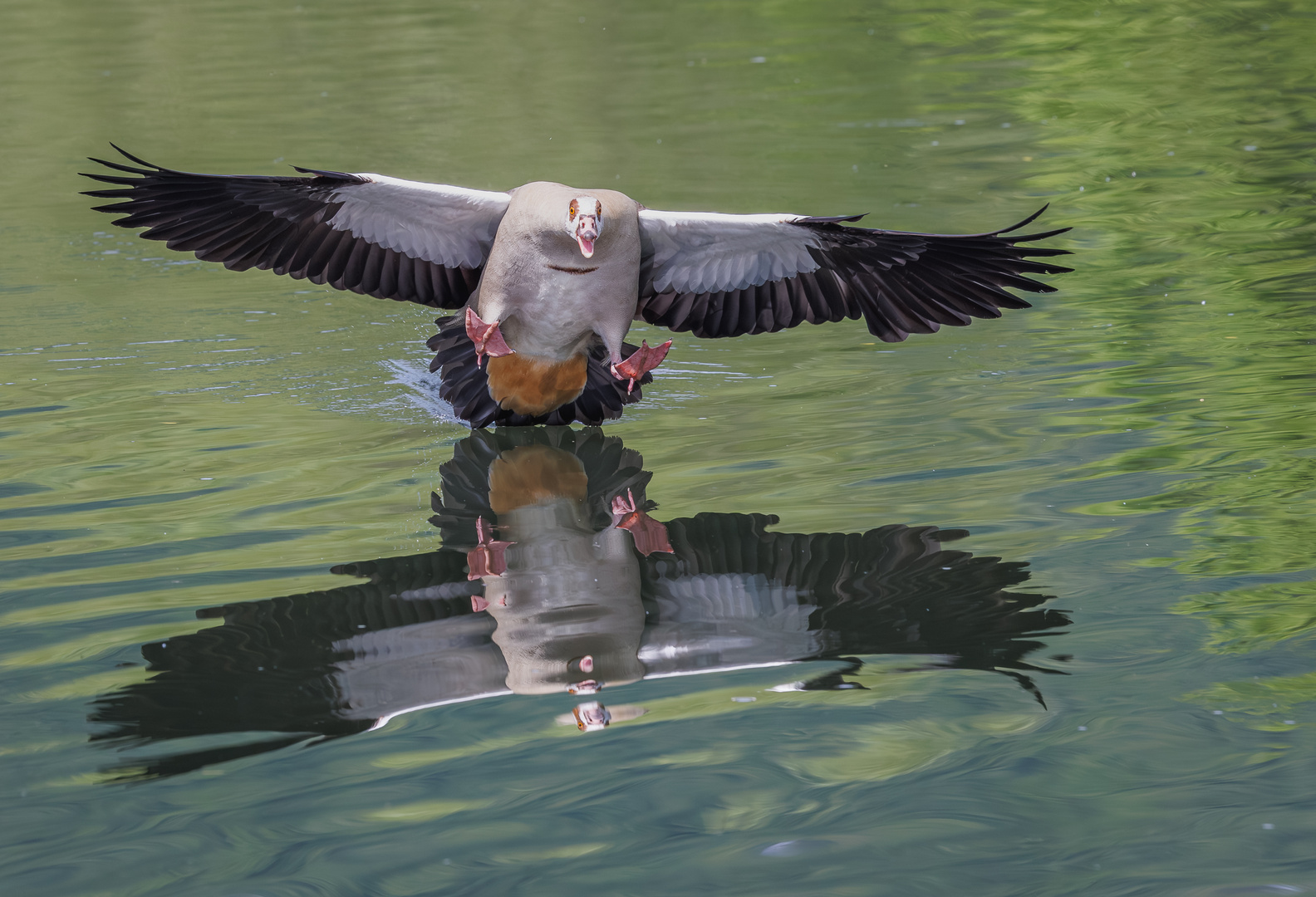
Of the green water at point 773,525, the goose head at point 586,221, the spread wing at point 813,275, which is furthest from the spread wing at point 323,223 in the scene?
the spread wing at point 813,275

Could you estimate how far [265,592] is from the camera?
4.84 metres

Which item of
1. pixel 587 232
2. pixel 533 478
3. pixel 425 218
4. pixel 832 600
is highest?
pixel 425 218

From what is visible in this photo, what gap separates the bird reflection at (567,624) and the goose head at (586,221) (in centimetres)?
121

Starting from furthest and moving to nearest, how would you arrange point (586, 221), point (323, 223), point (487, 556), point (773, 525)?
point (323, 223) → point (586, 221) → point (773, 525) → point (487, 556)

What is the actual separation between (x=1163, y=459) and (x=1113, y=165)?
6.26m

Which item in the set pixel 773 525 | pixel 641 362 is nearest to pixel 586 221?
pixel 641 362

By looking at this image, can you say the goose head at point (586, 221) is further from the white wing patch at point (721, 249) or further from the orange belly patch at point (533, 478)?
the orange belly patch at point (533, 478)

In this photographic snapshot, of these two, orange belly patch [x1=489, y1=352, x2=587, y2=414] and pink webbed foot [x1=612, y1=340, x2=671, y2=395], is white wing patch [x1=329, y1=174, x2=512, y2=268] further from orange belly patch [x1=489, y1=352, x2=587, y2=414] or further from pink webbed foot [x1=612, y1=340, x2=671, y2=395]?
pink webbed foot [x1=612, y1=340, x2=671, y2=395]

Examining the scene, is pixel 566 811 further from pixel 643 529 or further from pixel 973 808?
pixel 643 529

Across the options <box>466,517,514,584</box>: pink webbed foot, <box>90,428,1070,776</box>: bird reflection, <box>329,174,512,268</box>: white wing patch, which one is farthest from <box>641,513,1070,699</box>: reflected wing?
<box>329,174,512,268</box>: white wing patch

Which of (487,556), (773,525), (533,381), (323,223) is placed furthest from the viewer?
(533,381)

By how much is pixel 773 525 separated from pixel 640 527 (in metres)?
0.52

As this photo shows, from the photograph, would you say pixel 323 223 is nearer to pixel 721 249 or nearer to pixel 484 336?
pixel 484 336

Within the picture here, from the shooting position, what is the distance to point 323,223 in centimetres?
671
